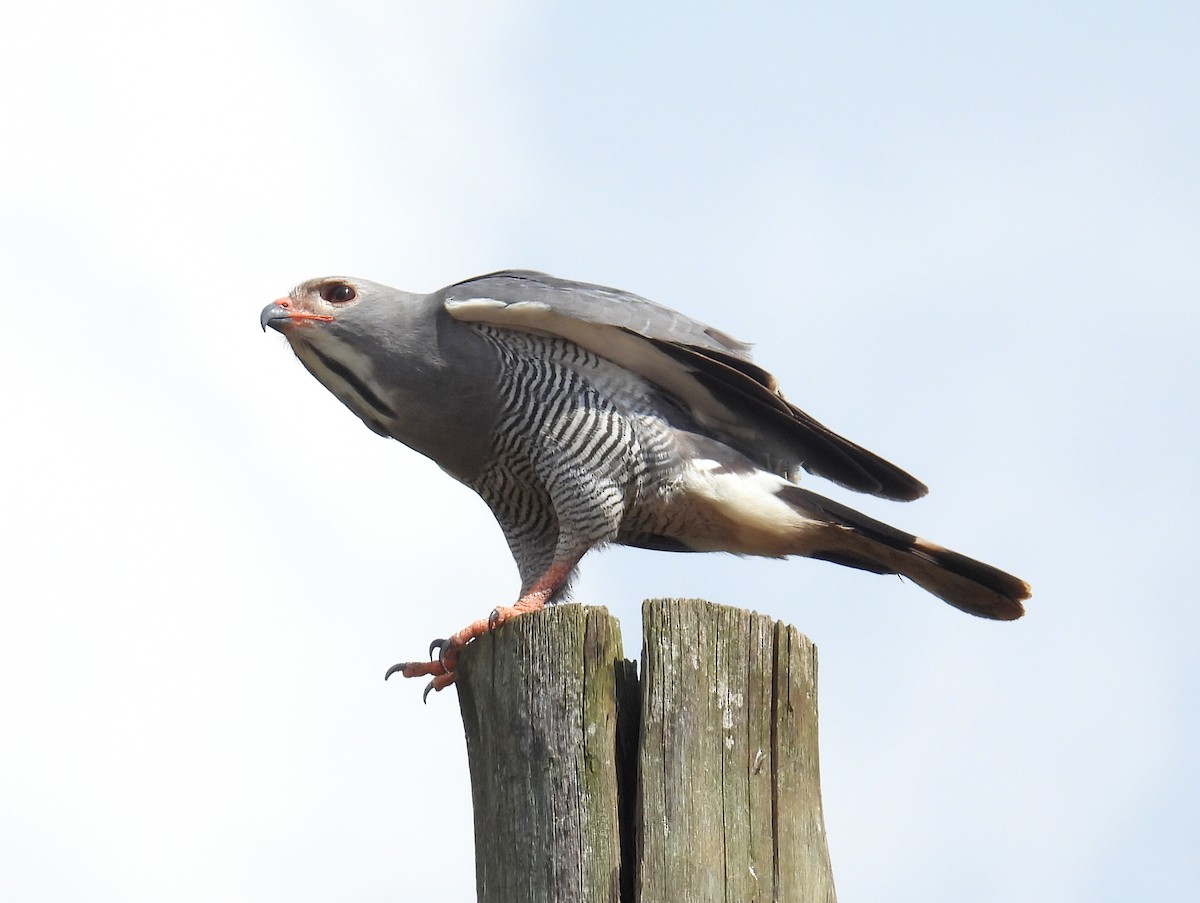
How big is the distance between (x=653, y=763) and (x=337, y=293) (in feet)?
11.5

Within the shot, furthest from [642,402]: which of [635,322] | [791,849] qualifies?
[791,849]

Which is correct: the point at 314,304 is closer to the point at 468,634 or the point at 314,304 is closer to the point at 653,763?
the point at 468,634

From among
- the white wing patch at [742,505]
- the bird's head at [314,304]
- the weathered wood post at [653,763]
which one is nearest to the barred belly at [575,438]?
the white wing patch at [742,505]

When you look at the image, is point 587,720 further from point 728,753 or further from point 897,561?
point 897,561

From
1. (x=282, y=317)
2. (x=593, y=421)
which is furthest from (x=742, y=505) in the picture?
(x=282, y=317)

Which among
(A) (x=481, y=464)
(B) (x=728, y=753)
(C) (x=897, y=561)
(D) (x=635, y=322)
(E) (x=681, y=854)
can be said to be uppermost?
(D) (x=635, y=322)

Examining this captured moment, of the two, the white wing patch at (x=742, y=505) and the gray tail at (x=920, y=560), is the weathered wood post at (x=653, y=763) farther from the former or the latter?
the gray tail at (x=920, y=560)

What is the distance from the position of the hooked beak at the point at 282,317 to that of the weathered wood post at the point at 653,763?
2907 millimetres

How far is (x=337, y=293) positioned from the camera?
20.6 feet

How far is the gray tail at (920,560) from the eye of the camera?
593 centimetres

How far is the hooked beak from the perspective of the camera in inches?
240

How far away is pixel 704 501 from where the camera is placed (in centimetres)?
598

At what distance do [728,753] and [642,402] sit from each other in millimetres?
2821

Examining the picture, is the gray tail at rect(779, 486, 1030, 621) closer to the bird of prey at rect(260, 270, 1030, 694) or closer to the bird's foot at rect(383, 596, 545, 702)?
the bird of prey at rect(260, 270, 1030, 694)
